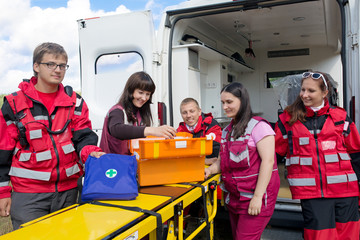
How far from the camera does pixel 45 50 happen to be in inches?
81.6

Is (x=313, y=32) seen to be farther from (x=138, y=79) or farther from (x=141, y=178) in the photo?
(x=141, y=178)

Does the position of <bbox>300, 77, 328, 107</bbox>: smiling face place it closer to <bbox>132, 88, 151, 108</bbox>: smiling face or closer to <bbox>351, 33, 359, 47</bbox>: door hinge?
<bbox>351, 33, 359, 47</bbox>: door hinge

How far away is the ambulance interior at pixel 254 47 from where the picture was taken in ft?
12.5

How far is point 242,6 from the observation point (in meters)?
3.34

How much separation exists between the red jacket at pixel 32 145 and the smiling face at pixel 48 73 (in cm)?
7

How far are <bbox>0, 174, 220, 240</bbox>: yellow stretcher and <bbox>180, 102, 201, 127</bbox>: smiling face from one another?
1.26 meters

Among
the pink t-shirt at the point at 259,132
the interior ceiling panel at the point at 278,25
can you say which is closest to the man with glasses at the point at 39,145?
→ the pink t-shirt at the point at 259,132

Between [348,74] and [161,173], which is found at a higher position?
[348,74]

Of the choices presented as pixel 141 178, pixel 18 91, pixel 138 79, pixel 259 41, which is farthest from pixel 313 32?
pixel 18 91

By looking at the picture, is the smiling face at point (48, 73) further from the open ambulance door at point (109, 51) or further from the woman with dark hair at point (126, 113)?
the open ambulance door at point (109, 51)

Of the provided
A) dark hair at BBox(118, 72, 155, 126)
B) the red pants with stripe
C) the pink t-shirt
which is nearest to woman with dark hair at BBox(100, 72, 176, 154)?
dark hair at BBox(118, 72, 155, 126)

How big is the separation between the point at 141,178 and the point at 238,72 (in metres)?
5.93

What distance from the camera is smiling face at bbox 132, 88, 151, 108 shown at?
95.9 inches

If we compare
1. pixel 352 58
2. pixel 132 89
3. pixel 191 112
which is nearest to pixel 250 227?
pixel 132 89
